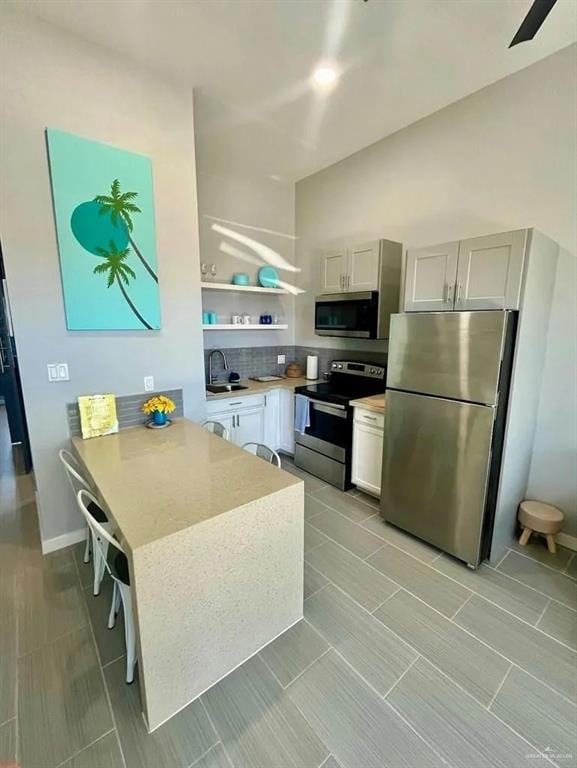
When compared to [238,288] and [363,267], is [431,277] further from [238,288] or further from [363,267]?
[238,288]

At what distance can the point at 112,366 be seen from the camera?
2.31m

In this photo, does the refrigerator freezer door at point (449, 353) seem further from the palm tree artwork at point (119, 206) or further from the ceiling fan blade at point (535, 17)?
the palm tree artwork at point (119, 206)

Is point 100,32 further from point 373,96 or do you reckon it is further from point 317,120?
point 373,96

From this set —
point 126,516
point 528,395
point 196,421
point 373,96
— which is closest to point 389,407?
point 528,395

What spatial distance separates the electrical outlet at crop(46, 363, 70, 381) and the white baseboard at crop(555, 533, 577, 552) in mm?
3531

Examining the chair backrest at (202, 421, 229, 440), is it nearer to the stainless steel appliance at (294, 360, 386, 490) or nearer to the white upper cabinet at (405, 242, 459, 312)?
the stainless steel appliance at (294, 360, 386, 490)

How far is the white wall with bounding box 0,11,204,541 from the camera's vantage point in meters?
1.88

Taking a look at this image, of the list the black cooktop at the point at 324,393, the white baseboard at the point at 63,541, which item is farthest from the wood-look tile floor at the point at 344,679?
the black cooktop at the point at 324,393

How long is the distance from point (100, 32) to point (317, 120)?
62.0 inches

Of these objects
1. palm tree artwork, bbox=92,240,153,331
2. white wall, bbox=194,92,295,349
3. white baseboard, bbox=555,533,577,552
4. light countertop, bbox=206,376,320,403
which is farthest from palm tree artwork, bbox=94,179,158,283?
white baseboard, bbox=555,533,577,552

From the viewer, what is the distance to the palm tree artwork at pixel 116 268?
7.11ft

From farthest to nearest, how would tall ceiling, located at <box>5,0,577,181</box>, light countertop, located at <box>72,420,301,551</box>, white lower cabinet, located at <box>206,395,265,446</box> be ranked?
white lower cabinet, located at <box>206,395,265,446</box> < tall ceiling, located at <box>5,0,577,181</box> < light countertop, located at <box>72,420,301,551</box>

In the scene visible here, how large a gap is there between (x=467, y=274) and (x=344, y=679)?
2282 mm

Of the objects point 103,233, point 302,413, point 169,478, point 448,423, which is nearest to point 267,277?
point 302,413
